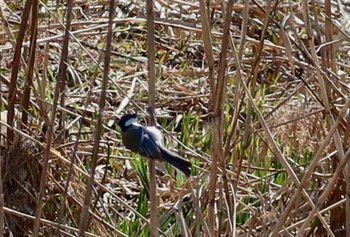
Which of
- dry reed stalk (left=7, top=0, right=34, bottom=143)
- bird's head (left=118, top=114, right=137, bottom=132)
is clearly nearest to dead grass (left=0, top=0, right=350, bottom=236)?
dry reed stalk (left=7, top=0, right=34, bottom=143)

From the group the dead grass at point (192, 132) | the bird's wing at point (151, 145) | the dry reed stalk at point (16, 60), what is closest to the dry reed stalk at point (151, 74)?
the bird's wing at point (151, 145)

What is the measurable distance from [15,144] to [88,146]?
1.57ft

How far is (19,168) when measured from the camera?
8.98ft

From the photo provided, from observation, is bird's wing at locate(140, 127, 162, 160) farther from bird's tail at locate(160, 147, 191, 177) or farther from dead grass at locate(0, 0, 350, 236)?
dead grass at locate(0, 0, 350, 236)

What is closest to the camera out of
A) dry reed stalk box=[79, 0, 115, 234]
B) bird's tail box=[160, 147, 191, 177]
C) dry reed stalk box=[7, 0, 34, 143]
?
dry reed stalk box=[79, 0, 115, 234]

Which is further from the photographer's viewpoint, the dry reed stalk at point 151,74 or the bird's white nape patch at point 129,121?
the bird's white nape patch at point 129,121

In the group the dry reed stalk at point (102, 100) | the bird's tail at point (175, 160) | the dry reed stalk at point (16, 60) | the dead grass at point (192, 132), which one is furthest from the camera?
the dry reed stalk at point (16, 60)

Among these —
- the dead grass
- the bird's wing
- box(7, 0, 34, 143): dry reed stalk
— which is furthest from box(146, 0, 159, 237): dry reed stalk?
box(7, 0, 34, 143): dry reed stalk

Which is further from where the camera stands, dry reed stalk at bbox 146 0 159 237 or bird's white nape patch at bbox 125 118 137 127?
bird's white nape patch at bbox 125 118 137 127

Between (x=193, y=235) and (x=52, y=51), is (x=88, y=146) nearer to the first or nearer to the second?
(x=193, y=235)

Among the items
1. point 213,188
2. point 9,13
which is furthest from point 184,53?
point 213,188

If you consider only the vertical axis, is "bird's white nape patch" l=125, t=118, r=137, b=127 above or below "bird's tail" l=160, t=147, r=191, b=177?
above

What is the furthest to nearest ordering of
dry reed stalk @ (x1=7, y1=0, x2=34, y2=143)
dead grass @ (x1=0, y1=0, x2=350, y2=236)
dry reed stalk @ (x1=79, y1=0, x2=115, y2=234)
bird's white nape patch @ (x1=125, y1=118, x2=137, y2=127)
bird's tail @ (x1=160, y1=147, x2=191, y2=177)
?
1. dry reed stalk @ (x1=7, y1=0, x2=34, y2=143)
2. dead grass @ (x1=0, y1=0, x2=350, y2=236)
3. bird's white nape patch @ (x1=125, y1=118, x2=137, y2=127)
4. bird's tail @ (x1=160, y1=147, x2=191, y2=177)
5. dry reed stalk @ (x1=79, y1=0, x2=115, y2=234)

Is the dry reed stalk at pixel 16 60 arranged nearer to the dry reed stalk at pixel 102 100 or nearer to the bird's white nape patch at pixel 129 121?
the bird's white nape patch at pixel 129 121
